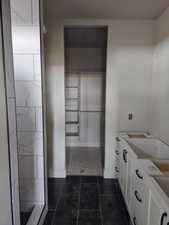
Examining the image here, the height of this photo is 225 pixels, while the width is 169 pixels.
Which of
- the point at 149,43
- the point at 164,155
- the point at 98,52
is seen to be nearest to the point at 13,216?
the point at 164,155

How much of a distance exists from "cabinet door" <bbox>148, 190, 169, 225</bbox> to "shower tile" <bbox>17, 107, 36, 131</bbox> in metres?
1.33

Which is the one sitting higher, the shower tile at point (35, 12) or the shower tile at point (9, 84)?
the shower tile at point (35, 12)

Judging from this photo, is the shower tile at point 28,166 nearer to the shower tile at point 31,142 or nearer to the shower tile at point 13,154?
the shower tile at point 31,142

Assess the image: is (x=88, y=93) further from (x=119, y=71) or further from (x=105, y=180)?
(x=105, y=180)

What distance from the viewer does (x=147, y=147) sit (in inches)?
85.7

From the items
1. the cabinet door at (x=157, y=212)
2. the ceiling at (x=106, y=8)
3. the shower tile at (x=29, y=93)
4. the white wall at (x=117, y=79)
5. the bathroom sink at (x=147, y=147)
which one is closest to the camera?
the cabinet door at (x=157, y=212)

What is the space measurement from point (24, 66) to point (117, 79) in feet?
4.67

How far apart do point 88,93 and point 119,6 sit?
2460mm

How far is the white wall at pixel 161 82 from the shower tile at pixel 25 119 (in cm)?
162

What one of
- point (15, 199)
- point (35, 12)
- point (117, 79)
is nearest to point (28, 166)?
point (15, 199)

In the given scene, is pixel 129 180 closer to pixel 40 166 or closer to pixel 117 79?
pixel 40 166

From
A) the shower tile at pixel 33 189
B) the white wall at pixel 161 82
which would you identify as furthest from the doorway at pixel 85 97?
the shower tile at pixel 33 189

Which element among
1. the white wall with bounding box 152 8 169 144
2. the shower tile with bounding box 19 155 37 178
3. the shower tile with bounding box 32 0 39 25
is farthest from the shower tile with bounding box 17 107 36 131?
the white wall with bounding box 152 8 169 144

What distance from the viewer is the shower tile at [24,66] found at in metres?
1.74
